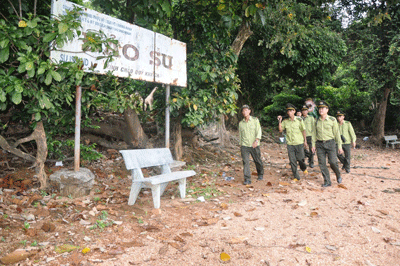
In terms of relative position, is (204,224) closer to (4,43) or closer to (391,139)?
(4,43)

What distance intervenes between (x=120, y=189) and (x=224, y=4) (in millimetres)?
3819

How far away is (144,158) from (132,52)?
1.93 metres

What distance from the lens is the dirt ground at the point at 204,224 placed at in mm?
3254

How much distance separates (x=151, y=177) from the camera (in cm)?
505

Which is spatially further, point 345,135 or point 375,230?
point 345,135

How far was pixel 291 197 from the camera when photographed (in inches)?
224

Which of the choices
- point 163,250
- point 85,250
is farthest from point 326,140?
point 85,250

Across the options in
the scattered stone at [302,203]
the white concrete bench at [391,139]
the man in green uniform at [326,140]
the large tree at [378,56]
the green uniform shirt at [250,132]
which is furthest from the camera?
the white concrete bench at [391,139]

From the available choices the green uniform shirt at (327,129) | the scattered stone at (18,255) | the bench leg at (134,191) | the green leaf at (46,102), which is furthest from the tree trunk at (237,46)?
the scattered stone at (18,255)

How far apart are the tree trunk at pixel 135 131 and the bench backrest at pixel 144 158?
179 cm

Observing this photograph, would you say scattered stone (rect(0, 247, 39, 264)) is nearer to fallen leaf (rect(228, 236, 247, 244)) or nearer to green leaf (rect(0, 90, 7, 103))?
green leaf (rect(0, 90, 7, 103))

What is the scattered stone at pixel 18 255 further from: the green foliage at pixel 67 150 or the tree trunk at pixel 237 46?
the tree trunk at pixel 237 46

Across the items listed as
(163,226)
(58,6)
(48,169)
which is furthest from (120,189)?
(58,6)

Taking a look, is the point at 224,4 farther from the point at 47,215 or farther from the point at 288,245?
the point at 47,215
